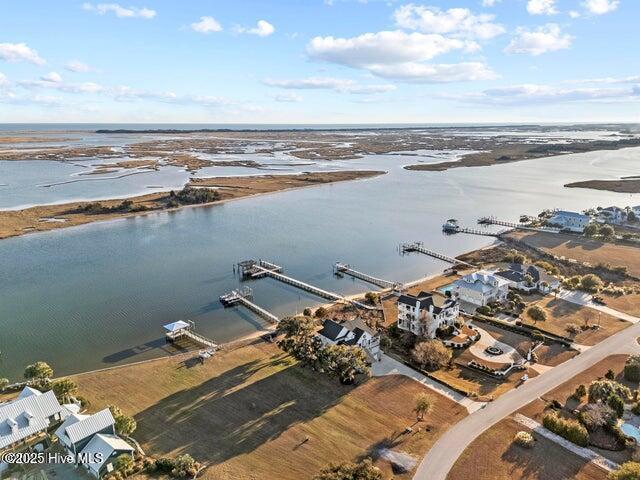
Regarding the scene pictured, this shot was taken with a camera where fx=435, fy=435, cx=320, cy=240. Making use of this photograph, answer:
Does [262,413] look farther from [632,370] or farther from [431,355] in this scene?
[632,370]

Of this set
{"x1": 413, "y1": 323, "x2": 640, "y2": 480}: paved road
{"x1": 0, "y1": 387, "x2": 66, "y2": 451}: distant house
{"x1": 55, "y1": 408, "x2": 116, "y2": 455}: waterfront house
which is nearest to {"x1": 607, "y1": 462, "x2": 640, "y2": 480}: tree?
{"x1": 413, "y1": 323, "x2": 640, "y2": 480}: paved road

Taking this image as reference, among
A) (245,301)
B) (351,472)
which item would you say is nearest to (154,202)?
(245,301)

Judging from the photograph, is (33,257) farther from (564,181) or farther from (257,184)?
(564,181)

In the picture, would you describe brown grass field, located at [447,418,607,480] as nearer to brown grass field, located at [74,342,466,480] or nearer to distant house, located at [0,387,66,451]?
brown grass field, located at [74,342,466,480]

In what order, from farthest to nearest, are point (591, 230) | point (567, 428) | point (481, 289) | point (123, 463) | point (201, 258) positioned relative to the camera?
1. point (591, 230)
2. point (201, 258)
3. point (481, 289)
4. point (567, 428)
5. point (123, 463)

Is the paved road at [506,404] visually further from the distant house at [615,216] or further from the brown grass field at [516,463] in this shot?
the distant house at [615,216]
